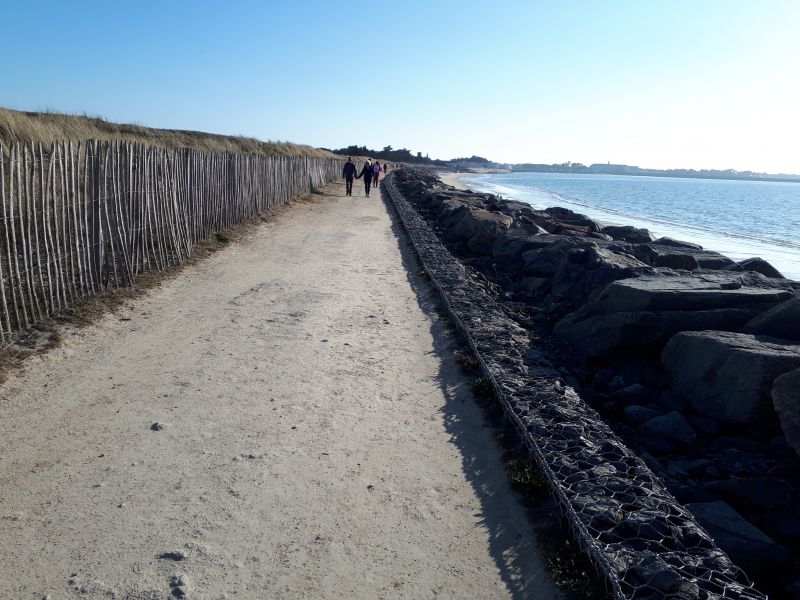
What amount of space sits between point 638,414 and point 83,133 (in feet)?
58.4

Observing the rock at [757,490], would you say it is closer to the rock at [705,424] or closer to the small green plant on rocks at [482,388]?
the rock at [705,424]

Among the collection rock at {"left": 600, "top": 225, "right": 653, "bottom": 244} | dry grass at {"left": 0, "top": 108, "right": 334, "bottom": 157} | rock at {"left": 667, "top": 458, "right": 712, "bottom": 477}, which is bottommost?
rock at {"left": 667, "top": 458, "right": 712, "bottom": 477}

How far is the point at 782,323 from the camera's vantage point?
20.4 feet

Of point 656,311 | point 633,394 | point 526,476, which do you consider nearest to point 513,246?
point 656,311

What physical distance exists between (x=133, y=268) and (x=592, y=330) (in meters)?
5.80

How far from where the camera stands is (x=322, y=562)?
3316mm

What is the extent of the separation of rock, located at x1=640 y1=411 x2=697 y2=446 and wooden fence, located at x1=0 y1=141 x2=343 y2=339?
5.54m

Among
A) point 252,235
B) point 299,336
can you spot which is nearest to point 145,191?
point 299,336

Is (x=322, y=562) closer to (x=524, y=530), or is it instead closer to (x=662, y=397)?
(x=524, y=530)

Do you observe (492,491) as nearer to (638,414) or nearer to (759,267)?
(638,414)

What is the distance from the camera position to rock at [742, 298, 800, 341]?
6.16m

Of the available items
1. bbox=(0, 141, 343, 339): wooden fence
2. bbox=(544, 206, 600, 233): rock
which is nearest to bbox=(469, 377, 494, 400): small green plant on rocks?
bbox=(0, 141, 343, 339): wooden fence

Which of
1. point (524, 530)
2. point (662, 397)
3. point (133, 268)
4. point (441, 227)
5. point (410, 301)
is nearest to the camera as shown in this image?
point (524, 530)

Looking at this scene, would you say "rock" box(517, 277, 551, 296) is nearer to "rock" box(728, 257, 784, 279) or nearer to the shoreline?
the shoreline
